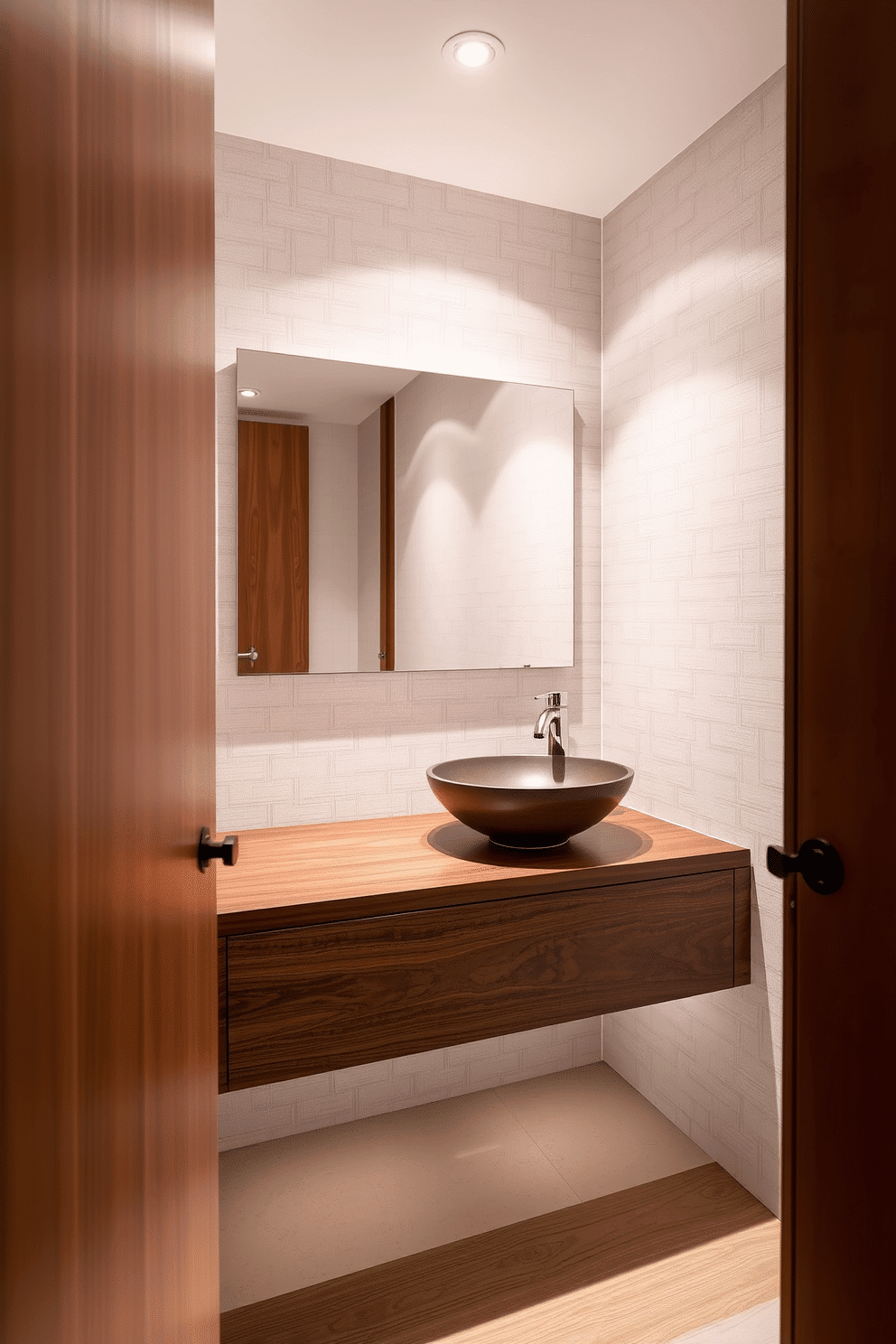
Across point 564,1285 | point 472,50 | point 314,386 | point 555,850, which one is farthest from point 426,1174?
point 472,50

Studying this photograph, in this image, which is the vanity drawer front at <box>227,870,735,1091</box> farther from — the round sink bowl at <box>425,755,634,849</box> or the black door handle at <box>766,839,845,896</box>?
the black door handle at <box>766,839,845,896</box>

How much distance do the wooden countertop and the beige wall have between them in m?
0.21

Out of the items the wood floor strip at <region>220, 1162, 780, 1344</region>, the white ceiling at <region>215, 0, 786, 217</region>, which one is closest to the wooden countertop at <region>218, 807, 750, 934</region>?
the wood floor strip at <region>220, 1162, 780, 1344</region>

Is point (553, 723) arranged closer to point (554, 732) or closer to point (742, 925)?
point (554, 732)

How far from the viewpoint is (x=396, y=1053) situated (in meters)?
1.50

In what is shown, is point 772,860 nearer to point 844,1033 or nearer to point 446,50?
point 844,1033

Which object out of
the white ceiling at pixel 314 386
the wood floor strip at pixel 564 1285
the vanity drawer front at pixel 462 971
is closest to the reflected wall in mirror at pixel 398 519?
the white ceiling at pixel 314 386

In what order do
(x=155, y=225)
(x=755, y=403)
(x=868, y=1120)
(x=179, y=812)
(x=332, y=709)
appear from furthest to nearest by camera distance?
(x=332, y=709) < (x=755, y=403) < (x=868, y=1120) < (x=179, y=812) < (x=155, y=225)

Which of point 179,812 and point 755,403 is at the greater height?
point 755,403

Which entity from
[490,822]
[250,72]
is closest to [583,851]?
[490,822]

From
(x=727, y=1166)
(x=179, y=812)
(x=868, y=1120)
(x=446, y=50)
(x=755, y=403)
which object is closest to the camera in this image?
(x=179, y=812)

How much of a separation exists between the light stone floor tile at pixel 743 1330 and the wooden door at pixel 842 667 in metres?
0.47

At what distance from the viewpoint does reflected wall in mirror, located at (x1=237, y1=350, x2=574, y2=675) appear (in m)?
1.99

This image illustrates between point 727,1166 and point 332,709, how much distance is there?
1500 millimetres
